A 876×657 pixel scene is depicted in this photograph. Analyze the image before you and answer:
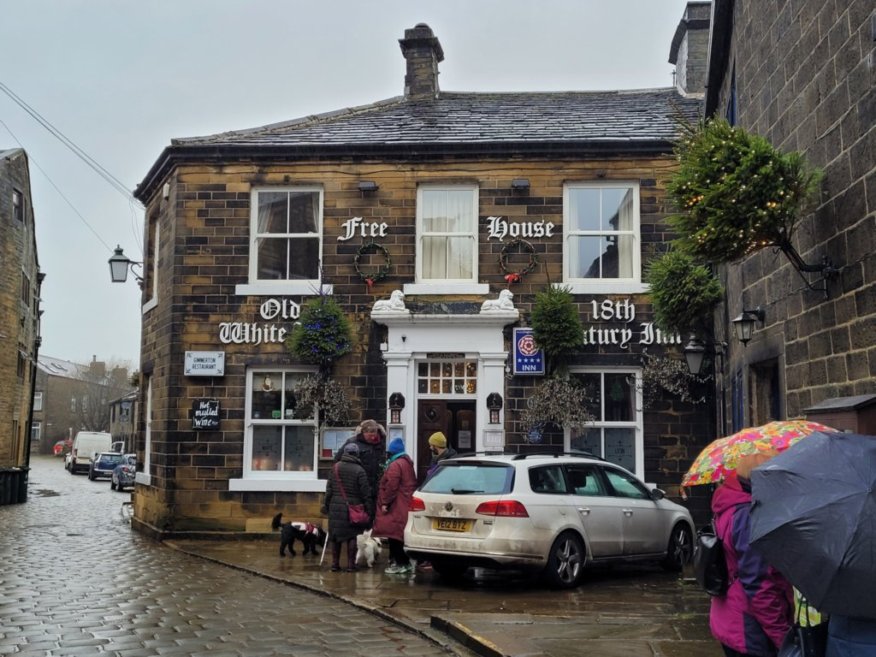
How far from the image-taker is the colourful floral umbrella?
4840mm

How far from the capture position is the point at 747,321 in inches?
427

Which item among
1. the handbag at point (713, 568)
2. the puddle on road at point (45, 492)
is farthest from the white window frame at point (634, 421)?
the puddle on road at point (45, 492)

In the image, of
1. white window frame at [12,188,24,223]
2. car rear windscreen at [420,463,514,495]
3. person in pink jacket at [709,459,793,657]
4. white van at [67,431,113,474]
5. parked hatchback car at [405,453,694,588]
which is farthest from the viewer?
white van at [67,431,113,474]

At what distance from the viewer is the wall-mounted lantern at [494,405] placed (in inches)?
639

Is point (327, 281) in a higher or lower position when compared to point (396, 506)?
higher

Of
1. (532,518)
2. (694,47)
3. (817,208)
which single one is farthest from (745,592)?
(694,47)

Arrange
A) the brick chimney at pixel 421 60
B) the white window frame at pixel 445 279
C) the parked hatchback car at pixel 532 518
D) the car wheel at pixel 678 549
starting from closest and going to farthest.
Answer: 1. the parked hatchback car at pixel 532 518
2. the car wheel at pixel 678 549
3. the white window frame at pixel 445 279
4. the brick chimney at pixel 421 60

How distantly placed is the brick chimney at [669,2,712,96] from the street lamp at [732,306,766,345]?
1094cm

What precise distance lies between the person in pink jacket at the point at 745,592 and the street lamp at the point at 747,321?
20.3ft

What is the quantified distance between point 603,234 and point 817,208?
831 centimetres

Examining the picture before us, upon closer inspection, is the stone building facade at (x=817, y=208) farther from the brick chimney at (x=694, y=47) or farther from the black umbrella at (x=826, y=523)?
the brick chimney at (x=694, y=47)

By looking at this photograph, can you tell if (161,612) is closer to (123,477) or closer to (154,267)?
(154,267)

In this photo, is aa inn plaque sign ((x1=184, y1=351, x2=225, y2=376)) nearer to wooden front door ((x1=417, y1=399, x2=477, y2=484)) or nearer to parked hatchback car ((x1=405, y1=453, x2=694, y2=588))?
wooden front door ((x1=417, y1=399, x2=477, y2=484))

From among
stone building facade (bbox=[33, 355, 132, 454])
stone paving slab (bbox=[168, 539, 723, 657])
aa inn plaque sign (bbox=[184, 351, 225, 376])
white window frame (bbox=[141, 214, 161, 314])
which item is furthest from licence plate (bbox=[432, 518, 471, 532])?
stone building facade (bbox=[33, 355, 132, 454])
